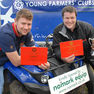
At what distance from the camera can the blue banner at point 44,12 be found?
5.85 metres

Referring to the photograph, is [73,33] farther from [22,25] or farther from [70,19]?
[22,25]

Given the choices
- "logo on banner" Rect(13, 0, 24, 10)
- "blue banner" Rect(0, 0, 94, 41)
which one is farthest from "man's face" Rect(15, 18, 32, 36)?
"logo on banner" Rect(13, 0, 24, 10)

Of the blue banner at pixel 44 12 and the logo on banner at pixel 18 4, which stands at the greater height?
the logo on banner at pixel 18 4

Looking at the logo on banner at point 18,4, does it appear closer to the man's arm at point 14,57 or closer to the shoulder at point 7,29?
the shoulder at point 7,29

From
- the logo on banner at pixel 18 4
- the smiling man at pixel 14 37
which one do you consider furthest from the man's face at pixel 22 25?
the logo on banner at pixel 18 4

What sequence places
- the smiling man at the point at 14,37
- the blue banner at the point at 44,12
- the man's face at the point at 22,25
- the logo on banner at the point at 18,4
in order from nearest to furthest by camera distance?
the smiling man at the point at 14,37, the man's face at the point at 22,25, the blue banner at the point at 44,12, the logo on banner at the point at 18,4

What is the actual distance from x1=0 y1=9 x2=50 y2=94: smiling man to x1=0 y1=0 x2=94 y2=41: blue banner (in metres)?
3.52

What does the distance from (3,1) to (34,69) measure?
4.49 m

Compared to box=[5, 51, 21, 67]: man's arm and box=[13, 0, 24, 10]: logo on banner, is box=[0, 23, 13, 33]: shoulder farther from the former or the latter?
box=[13, 0, 24, 10]: logo on banner

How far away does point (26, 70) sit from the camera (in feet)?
7.81

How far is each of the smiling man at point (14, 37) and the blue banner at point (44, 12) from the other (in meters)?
3.52

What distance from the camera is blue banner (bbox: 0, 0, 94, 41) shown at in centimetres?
585

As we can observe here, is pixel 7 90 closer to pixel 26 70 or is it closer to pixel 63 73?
pixel 26 70

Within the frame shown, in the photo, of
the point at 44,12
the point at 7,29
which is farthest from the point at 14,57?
the point at 44,12
